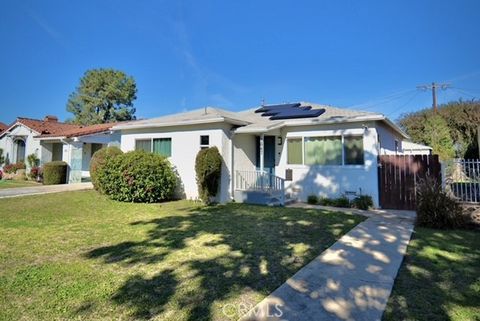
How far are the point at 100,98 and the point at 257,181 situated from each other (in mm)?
34067

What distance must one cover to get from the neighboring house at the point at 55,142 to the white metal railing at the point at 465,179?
18.3m

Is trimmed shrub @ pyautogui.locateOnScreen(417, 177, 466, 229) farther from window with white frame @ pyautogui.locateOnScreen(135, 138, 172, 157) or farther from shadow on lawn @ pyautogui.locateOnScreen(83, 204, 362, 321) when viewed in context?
window with white frame @ pyautogui.locateOnScreen(135, 138, 172, 157)

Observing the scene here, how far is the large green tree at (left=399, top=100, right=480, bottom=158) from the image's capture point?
2570 centimetres

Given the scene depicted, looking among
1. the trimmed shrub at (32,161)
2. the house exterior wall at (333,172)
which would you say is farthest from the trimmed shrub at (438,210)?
the trimmed shrub at (32,161)

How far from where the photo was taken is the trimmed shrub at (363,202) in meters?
10.9

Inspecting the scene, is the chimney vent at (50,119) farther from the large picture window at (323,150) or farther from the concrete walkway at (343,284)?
the concrete walkway at (343,284)

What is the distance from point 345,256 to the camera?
17.7ft

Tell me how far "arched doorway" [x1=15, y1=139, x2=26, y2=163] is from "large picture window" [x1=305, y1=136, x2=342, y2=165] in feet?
72.8

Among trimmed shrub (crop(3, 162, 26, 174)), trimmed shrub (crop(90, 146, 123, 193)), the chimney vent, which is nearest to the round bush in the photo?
trimmed shrub (crop(90, 146, 123, 193))

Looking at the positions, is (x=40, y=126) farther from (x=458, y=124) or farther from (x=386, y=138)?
(x=458, y=124)

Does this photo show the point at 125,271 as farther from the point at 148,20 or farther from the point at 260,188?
the point at 148,20

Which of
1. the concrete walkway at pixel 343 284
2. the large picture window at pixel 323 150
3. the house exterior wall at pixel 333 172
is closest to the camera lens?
the concrete walkway at pixel 343 284

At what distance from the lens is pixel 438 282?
4.21 meters

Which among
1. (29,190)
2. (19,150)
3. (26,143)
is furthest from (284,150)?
(19,150)
